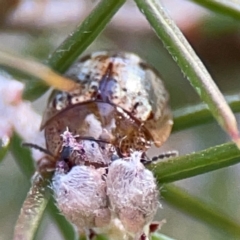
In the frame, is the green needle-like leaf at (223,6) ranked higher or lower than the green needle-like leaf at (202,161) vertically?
higher

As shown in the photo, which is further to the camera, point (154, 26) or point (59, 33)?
point (59, 33)

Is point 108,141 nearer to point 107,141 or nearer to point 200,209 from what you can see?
point 107,141

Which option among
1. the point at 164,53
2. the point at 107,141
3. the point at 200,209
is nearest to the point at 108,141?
the point at 107,141

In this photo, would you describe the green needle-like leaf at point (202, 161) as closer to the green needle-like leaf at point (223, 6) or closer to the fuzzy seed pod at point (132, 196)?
the fuzzy seed pod at point (132, 196)

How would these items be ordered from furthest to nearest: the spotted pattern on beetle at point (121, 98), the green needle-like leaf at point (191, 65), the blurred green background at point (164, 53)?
the blurred green background at point (164, 53) < the spotted pattern on beetle at point (121, 98) < the green needle-like leaf at point (191, 65)

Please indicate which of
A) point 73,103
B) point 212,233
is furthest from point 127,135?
point 212,233

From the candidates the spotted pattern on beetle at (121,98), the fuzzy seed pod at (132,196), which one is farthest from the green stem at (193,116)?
the fuzzy seed pod at (132,196)

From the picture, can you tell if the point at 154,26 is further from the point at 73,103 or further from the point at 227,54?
the point at 227,54
